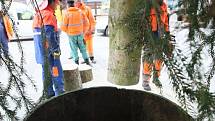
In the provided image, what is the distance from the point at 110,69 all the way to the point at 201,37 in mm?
898

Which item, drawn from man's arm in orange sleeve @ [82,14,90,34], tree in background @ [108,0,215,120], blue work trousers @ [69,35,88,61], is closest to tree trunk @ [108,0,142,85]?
tree in background @ [108,0,215,120]

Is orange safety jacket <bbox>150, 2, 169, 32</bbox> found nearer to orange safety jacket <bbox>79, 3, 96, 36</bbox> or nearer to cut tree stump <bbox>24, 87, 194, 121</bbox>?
cut tree stump <bbox>24, 87, 194, 121</bbox>

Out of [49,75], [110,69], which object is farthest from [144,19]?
[110,69]

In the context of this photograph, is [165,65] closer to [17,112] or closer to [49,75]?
[49,75]

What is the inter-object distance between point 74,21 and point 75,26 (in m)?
0.16

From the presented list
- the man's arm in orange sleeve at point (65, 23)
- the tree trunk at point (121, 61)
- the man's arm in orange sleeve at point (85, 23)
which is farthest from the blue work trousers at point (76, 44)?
the tree trunk at point (121, 61)

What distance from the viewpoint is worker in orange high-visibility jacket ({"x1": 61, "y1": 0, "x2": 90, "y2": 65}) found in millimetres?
6770

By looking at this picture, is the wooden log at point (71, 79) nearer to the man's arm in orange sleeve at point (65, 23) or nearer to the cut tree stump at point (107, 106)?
the man's arm in orange sleeve at point (65, 23)

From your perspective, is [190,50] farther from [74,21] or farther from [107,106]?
[74,21]

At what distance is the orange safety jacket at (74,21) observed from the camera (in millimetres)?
6759

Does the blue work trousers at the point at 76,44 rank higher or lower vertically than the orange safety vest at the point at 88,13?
lower

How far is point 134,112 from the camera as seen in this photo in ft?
4.28

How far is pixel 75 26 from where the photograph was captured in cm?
698

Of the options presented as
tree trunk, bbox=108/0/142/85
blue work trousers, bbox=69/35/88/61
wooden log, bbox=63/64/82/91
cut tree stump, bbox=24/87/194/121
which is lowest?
wooden log, bbox=63/64/82/91
